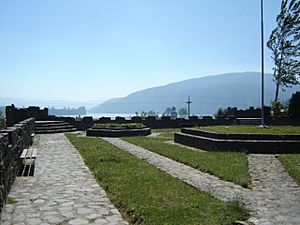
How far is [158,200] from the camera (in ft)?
20.9

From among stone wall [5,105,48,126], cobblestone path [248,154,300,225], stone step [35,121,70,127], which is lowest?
cobblestone path [248,154,300,225]

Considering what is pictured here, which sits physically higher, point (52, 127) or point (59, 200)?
point (52, 127)

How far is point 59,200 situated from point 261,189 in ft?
12.6

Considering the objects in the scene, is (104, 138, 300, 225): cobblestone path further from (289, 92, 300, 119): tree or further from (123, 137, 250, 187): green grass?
(289, 92, 300, 119): tree

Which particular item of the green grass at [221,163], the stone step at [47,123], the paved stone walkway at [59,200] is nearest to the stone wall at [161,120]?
the stone step at [47,123]

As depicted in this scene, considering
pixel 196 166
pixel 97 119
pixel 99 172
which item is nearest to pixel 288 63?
pixel 97 119

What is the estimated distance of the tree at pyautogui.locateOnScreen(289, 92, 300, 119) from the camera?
85.3ft

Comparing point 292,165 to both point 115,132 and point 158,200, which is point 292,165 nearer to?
point 158,200

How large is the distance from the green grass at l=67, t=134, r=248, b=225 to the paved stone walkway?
0.25m

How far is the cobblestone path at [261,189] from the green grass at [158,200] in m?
0.31

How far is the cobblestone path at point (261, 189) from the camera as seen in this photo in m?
5.53

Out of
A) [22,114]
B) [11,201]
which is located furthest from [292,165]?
[22,114]

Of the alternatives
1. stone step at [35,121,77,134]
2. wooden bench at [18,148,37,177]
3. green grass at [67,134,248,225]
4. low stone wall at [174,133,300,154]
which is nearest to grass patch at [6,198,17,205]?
green grass at [67,134,248,225]

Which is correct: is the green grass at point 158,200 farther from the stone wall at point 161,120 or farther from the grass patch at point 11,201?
the stone wall at point 161,120
